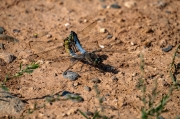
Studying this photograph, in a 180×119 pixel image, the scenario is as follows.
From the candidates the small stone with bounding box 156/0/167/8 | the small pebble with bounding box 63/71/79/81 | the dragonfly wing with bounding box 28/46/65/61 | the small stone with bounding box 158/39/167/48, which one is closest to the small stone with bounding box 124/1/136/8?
the small stone with bounding box 156/0/167/8

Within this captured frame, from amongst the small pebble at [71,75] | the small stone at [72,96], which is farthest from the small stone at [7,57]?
the small stone at [72,96]

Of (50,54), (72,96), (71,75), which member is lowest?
(72,96)

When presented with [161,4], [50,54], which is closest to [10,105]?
[50,54]

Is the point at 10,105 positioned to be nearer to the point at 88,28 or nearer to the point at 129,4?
the point at 88,28

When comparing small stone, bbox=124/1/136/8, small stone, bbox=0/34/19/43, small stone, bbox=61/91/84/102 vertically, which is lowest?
small stone, bbox=61/91/84/102

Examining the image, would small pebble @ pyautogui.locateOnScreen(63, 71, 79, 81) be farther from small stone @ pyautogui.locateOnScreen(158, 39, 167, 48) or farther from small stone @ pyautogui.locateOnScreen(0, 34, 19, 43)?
small stone @ pyautogui.locateOnScreen(158, 39, 167, 48)

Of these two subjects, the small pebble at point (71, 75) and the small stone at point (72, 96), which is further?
the small pebble at point (71, 75)

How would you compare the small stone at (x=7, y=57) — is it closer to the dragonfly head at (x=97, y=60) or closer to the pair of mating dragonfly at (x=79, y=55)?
the pair of mating dragonfly at (x=79, y=55)

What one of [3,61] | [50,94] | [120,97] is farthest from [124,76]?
[3,61]
